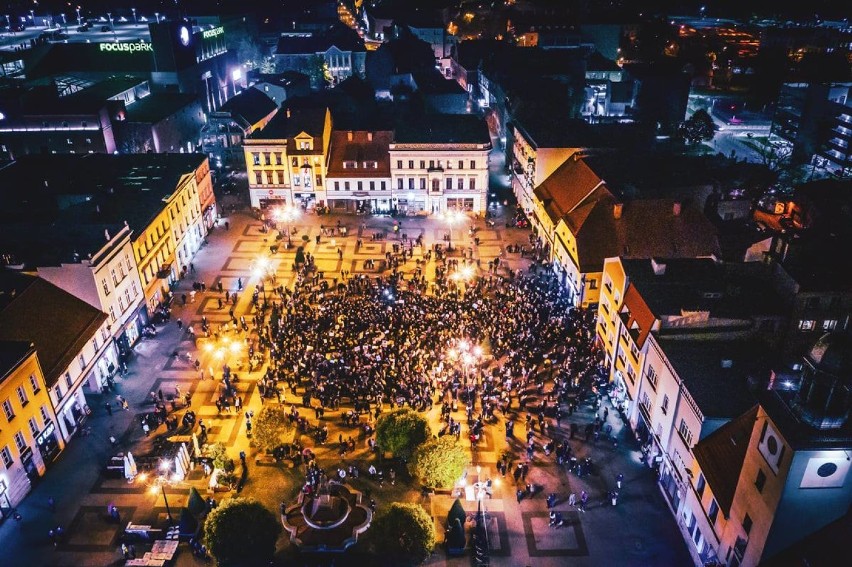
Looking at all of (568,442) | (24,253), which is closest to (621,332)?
(568,442)

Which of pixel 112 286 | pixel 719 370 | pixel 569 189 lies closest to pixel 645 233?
pixel 569 189

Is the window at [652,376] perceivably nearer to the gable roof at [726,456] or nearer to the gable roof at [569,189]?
the gable roof at [726,456]

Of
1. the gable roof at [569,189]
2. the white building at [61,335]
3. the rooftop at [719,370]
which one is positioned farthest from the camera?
the gable roof at [569,189]

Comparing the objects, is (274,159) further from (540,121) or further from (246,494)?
(246,494)

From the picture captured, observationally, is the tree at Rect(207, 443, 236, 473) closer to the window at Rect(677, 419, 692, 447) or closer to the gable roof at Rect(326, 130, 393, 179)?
the window at Rect(677, 419, 692, 447)

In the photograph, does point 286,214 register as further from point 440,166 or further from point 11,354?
point 11,354

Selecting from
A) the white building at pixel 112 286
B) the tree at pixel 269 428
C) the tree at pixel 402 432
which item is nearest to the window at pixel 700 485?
the tree at pixel 402 432

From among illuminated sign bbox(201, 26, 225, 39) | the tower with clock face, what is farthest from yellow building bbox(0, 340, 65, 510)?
illuminated sign bbox(201, 26, 225, 39)
